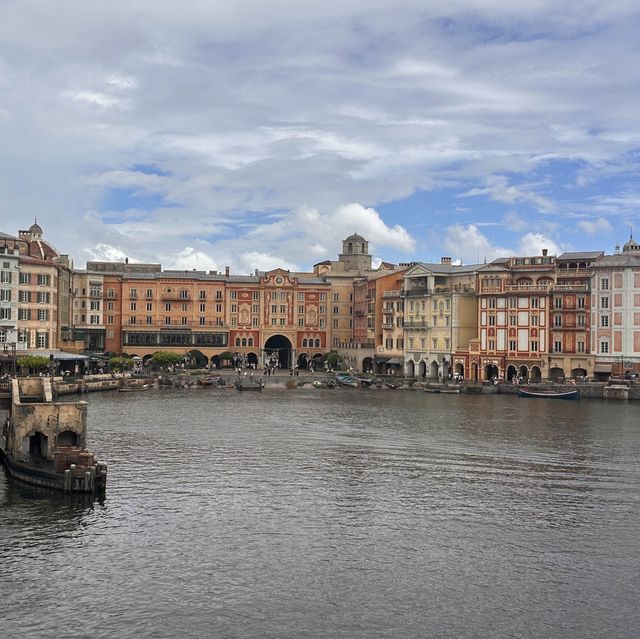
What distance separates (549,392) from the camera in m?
102

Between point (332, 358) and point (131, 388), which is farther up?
point (332, 358)

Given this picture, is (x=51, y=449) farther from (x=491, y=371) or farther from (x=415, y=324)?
(x=415, y=324)

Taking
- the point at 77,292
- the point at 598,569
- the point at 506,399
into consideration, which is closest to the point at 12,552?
the point at 598,569

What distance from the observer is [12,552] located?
3628 cm

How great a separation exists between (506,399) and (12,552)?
72.7 m

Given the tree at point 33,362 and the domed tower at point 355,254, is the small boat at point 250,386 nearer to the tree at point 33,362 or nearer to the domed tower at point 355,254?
the tree at point 33,362

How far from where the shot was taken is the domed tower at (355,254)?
15600 cm

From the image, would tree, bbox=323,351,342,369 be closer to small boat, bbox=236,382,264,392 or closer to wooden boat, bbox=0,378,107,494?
small boat, bbox=236,382,264,392

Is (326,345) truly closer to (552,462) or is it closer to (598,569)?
(552,462)

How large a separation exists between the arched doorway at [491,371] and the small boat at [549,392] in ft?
39.4

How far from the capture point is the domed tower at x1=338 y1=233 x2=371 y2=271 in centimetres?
15600

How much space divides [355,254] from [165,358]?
44596 millimetres

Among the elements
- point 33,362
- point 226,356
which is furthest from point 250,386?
point 33,362

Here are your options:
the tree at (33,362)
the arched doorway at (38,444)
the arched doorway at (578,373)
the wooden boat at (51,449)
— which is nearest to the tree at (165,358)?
the tree at (33,362)
